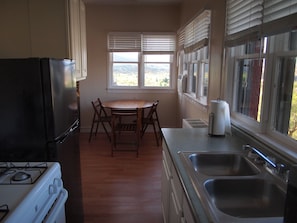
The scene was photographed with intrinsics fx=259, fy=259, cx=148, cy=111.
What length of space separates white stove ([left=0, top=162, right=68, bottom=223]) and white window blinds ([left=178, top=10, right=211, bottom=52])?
2.38 m

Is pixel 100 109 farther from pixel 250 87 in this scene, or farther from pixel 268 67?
pixel 268 67

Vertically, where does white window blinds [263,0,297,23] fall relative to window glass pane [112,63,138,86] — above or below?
above

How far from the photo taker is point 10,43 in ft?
7.66

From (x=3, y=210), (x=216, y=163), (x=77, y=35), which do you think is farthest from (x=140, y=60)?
(x=3, y=210)

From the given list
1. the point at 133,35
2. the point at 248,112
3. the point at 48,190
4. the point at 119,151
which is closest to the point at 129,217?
the point at 48,190

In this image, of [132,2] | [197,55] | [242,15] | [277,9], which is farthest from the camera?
[132,2]

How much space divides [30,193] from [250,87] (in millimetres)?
1843

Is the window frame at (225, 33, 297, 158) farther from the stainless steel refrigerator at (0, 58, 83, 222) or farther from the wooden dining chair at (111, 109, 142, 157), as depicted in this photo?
the wooden dining chair at (111, 109, 142, 157)

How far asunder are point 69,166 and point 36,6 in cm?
144

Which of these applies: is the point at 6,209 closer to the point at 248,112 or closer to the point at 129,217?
the point at 129,217

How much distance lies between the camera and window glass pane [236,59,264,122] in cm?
203

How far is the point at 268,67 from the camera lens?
1802 millimetres

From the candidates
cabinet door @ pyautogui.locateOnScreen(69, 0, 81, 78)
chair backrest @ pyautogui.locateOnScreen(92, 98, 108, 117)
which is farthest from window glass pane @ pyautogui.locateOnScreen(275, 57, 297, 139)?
chair backrest @ pyautogui.locateOnScreen(92, 98, 108, 117)

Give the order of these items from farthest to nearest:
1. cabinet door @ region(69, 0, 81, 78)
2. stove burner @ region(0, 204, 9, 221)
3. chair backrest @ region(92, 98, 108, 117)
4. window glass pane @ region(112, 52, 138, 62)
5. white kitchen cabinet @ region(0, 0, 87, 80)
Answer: window glass pane @ region(112, 52, 138, 62) → chair backrest @ region(92, 98, 108, 117) → cabinet door @ region(69, 0, 81, 78) → white kitchen cabinet @ region(0, 0, 87, 80) → stove burner @ region(0, 204, 9, 221)
